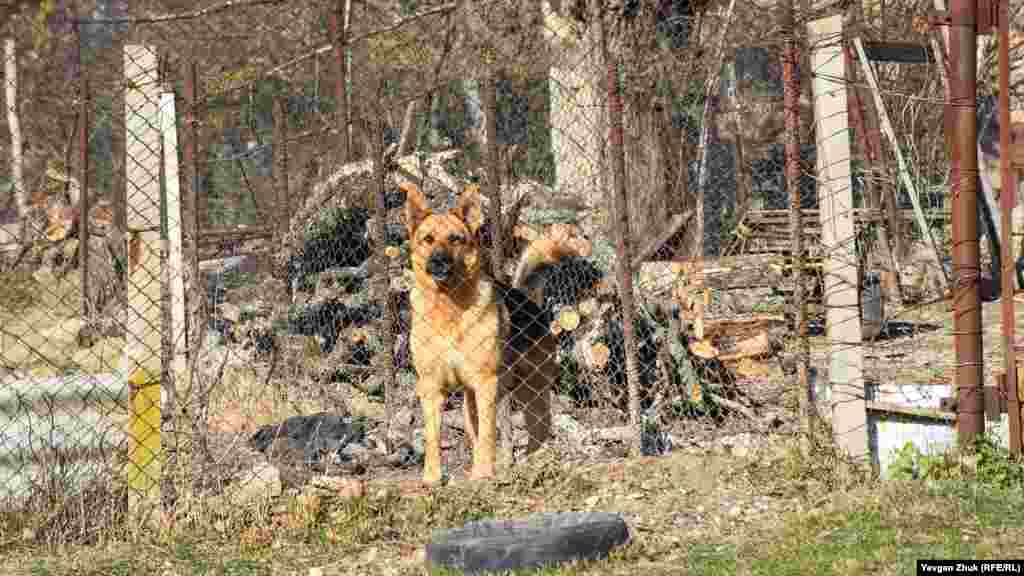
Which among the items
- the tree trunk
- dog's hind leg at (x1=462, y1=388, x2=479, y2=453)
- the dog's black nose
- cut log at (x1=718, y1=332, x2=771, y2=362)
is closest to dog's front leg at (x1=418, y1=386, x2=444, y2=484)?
dog's hind leg at (x1=462, y1=388, x2=479, y2=453)

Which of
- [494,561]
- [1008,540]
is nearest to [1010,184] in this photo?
[1008,540]

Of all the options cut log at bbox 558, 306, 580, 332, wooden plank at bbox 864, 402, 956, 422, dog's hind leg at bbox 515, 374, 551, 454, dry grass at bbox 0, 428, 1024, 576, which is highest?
cut log at bbox 558, 306, 580, 332

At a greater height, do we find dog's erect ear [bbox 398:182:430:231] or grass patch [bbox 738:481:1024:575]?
dog's erect ear [bbox 398:182:430:231]

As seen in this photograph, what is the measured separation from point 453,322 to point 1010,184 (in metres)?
2.74

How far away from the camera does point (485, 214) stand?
8.51 meters

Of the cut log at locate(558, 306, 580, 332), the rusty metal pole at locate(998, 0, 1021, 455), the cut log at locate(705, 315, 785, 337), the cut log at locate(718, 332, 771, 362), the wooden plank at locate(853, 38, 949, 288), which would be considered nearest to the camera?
the rusty metal pole at locate(998, 0, 1021, 455)

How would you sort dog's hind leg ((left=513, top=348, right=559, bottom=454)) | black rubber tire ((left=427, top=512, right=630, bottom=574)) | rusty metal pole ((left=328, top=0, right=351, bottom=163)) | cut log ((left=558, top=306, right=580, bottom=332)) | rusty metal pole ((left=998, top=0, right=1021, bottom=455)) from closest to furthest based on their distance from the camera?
1. black rubber tire ((left=427, top=512, right=630, bottom=574))
2. rusty metal pole ((left=998, top=0, right=1021, bottom=455))
3. dog's hind leg ((left=513, top=348, right=559, bottom=454))
4. rusty metal pole ((left=328, top=0, right=351, bottom=163))
5. cut log ((left=558, top=306, right=580, bottom=332))

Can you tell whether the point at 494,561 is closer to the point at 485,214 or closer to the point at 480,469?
the point at 480,469

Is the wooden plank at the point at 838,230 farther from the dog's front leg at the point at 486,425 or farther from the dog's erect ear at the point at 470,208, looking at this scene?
the dog's erect ear at the point at 470,208

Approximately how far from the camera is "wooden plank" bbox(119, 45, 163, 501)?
5.19 metres

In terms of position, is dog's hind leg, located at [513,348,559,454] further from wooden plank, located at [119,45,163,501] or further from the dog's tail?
wooden plank, located at [119,45,163,501]

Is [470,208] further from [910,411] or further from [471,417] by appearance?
[910,411]

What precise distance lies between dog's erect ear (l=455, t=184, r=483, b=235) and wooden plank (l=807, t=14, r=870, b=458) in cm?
186

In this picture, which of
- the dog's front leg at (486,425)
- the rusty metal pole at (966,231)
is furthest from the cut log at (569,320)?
the rusty metal pole at (966,231)
